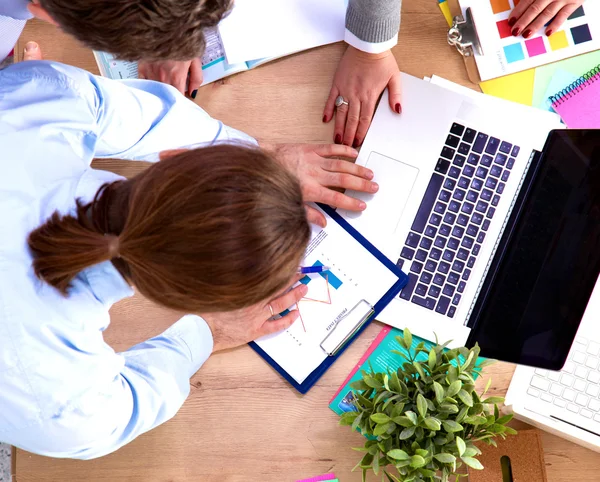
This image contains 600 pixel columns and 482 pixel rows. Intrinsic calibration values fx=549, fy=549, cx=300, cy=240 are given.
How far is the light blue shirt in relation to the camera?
65cm

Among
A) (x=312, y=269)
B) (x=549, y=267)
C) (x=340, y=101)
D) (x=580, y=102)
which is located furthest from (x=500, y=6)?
(x=312, y=269)

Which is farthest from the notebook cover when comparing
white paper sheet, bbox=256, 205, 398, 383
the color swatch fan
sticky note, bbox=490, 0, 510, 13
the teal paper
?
sticky note, bbox=490, 0, 510, 13

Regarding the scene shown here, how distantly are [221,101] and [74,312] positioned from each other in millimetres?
458

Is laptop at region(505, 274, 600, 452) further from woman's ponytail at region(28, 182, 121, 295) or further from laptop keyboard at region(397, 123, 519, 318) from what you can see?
woman's ponytail at region(28, 182, 121, 295)

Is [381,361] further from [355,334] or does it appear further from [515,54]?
[515,54]

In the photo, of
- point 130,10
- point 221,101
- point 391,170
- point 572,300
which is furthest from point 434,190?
point 130,10

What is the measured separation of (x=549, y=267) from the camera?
0.86m

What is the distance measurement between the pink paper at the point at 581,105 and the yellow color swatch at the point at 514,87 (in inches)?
2.0

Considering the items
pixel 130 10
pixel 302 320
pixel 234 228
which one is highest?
pixel 130 10

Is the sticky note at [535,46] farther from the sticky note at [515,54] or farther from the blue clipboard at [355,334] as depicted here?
the blue clipboard at [355,334]

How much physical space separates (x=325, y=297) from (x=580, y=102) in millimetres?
544

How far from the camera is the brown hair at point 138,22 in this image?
59 centimetres

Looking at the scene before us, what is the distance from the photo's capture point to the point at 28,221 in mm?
662

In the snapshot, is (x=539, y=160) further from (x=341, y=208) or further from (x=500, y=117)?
(x=341, y=208)
